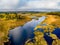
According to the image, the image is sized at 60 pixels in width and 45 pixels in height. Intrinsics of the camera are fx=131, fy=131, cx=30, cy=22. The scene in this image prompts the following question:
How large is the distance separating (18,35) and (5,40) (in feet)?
0.99

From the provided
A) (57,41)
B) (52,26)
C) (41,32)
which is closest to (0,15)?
(41,32)

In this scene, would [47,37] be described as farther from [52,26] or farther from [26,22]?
[26,22]

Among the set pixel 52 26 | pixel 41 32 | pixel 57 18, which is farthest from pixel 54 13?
pixel 41 32

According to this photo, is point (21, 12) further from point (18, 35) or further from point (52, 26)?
point (52, 26)

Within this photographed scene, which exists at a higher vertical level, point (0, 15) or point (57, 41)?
point (0, 15)

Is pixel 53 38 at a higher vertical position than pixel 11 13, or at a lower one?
lower

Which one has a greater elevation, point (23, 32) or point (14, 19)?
point (14, 19)

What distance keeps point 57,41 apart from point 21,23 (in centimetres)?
89

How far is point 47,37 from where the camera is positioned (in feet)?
9.34

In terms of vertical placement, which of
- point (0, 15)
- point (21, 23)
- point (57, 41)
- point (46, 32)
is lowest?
point (57, 41)

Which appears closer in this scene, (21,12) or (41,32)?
(41,32)

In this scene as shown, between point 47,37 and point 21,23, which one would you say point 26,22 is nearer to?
point 21,23

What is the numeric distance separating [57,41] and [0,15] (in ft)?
4.55

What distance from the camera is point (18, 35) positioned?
291 cm
